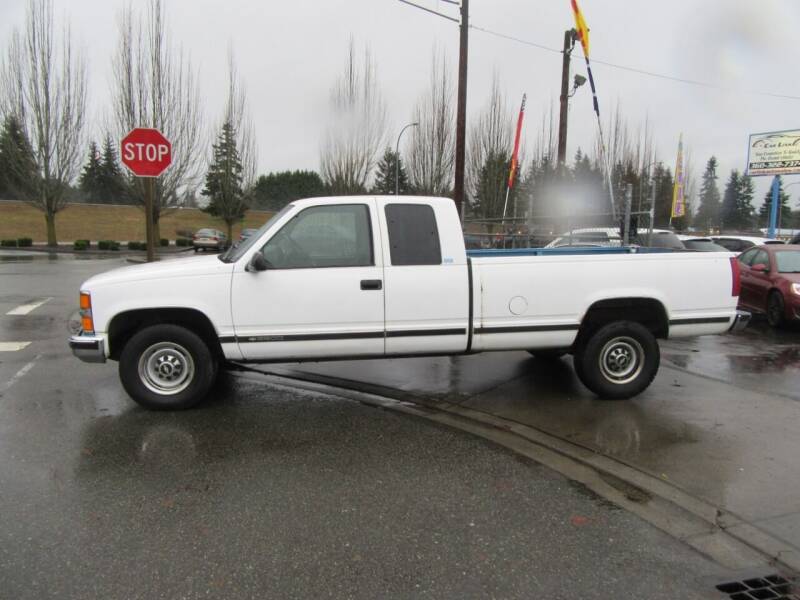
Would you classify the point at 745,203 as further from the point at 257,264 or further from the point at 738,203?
the point at 257,264

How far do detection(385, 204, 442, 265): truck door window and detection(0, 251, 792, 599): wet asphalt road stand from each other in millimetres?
1437

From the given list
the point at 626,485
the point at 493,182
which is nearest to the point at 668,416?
the point at 626,485

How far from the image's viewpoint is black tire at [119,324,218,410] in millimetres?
5164

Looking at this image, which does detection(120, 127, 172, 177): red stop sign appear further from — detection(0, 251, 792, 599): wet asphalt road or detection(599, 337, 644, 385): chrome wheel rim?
detection(599, 337, 644, 385): chrome wheel rim

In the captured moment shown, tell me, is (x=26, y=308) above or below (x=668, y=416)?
above

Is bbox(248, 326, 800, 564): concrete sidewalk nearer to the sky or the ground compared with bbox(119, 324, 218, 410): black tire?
nearer to the ground

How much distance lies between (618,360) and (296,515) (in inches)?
144

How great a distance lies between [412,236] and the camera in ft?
17.4

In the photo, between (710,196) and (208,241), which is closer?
(208,241)

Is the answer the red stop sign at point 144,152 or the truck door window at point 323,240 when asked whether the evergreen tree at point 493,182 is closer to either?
the red stop sign at point 144,152

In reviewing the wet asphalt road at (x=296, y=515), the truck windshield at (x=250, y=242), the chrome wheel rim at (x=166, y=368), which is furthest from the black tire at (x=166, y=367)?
the truck windshield at (x=250, y=242)

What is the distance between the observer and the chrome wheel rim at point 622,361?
5.70m

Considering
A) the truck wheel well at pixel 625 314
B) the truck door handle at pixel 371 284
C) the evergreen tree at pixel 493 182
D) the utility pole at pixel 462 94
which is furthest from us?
the evergreen tree at pixel 493 182

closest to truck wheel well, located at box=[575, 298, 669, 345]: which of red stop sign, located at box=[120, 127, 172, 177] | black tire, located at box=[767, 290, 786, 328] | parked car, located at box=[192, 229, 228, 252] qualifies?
black tire, located at box=[767, 290, 786, 328]
